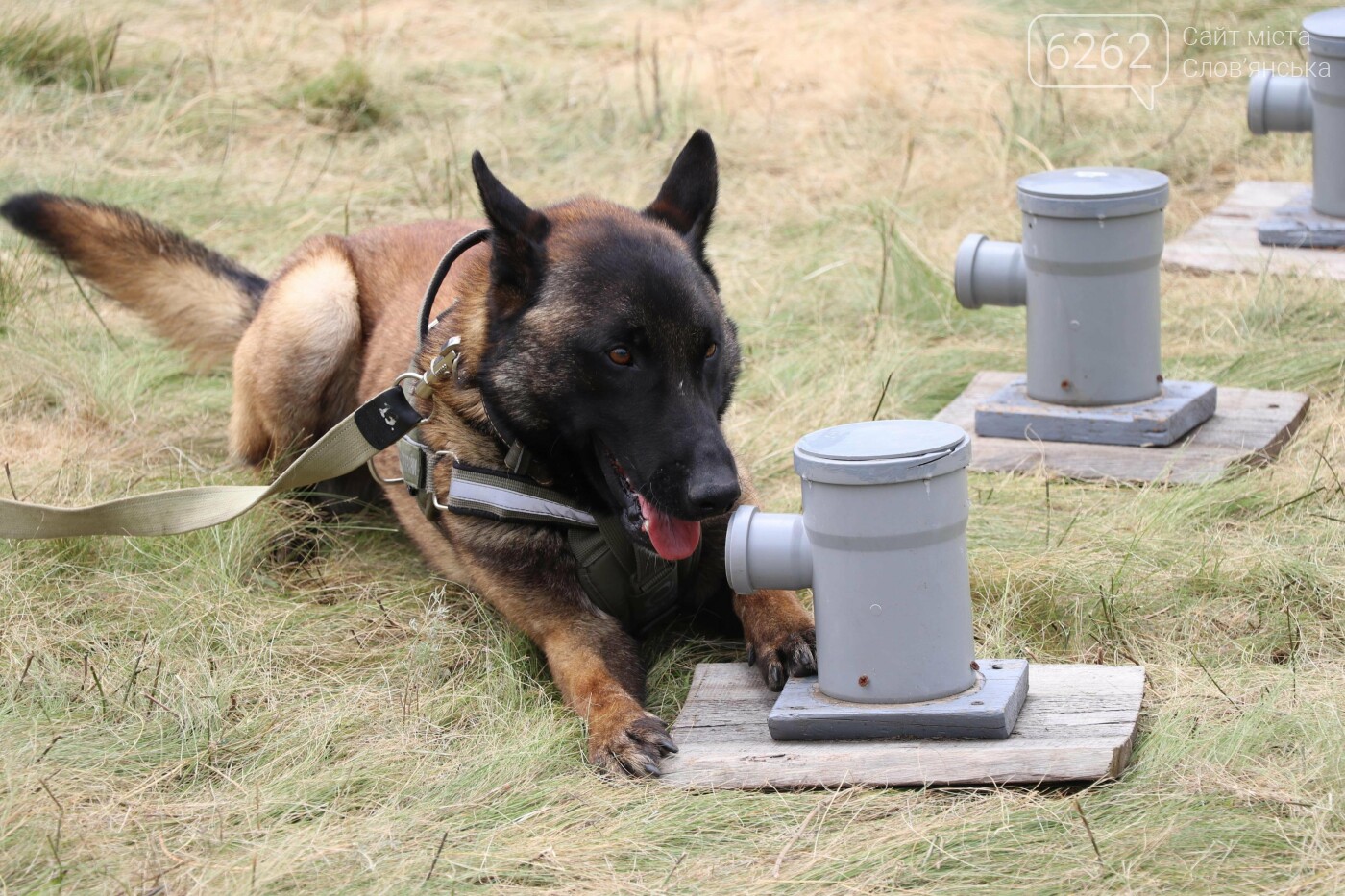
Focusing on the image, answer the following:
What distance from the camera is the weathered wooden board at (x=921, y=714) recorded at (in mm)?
2635

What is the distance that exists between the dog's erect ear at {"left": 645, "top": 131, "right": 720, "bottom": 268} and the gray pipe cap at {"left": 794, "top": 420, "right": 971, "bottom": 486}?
0.88 meters

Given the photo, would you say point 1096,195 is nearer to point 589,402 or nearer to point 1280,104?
point 589,402

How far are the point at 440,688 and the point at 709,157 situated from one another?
141 centimetres

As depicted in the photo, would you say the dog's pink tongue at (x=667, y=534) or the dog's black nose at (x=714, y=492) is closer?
the dog's black nose at (x=714, y=492)

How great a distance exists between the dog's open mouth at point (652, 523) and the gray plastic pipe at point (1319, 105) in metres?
3.63

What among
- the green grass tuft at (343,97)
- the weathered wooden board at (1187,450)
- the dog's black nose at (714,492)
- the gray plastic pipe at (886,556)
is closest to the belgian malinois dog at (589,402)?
the dog's black nose at (714,492)

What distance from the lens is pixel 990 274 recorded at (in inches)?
175

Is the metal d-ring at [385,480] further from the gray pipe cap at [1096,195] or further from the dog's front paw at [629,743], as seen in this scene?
the gray pipe cap at [1096,195]

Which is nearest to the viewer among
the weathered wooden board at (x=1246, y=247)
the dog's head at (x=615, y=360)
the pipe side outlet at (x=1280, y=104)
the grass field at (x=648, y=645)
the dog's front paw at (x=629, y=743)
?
the grass field at (x=648, y=645)

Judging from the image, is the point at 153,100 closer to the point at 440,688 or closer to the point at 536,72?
the point at 536,72

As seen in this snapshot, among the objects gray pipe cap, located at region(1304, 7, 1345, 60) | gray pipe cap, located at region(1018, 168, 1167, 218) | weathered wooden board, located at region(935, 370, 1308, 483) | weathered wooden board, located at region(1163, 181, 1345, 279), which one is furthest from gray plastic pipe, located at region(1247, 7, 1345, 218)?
gray pipe cap, located at region(1018, 168, 1167, 218)

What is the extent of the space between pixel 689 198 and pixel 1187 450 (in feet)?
5.77

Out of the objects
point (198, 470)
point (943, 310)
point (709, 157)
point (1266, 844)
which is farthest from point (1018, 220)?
point (1266, 844)

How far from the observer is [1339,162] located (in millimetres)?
5500
